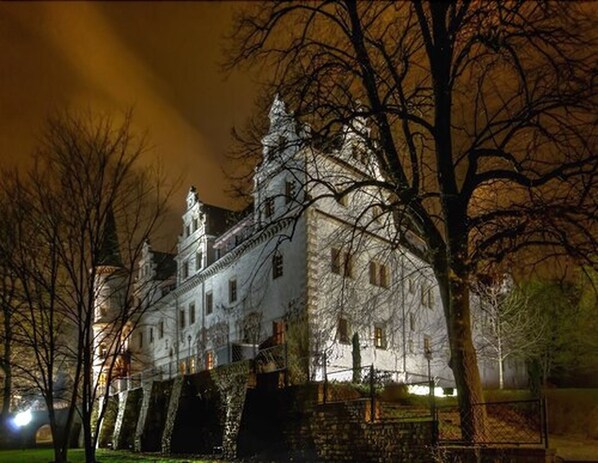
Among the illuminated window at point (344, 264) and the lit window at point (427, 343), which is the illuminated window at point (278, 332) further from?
the lit window at point (427, 343)

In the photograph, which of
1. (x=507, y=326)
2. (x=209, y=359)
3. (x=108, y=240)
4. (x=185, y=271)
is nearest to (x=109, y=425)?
(x=209, y=359)

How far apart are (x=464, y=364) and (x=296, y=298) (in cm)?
1889

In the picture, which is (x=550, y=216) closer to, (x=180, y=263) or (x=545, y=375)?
(x=545, y=375)

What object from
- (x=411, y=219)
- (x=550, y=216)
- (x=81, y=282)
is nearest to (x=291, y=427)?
(x=81, y=282)

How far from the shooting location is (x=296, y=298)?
108 ft

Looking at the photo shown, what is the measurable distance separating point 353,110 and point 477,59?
2.86 meters

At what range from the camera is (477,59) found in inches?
553

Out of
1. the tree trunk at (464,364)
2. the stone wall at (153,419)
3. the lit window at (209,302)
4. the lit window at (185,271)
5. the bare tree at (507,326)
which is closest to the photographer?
the tree trunk at (464,364)

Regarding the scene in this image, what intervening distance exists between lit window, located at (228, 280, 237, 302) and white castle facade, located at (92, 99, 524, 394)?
67 millimetres

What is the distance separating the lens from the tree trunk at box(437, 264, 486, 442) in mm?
14180

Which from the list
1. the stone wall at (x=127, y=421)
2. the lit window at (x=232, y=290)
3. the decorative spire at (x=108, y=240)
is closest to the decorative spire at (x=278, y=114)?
the decorative spire at (x=108, y=240)

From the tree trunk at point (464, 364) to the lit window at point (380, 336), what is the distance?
21.7 m

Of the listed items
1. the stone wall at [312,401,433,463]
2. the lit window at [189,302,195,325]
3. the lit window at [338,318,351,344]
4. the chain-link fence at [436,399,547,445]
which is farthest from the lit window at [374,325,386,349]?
the chain-link fence at [436,399,547,445]

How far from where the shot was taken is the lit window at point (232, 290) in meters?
40.7
